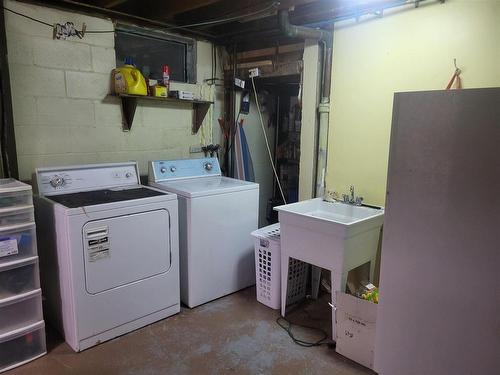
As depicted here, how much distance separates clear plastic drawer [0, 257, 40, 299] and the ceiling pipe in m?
1.98

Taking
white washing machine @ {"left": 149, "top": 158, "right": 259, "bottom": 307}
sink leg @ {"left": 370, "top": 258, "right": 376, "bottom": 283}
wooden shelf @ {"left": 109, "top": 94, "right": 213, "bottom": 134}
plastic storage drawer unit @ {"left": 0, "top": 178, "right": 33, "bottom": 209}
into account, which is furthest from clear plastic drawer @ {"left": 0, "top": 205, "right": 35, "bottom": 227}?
sink leg @ {"left": 370, "top": 258, "right": 376, "bottom": 283}

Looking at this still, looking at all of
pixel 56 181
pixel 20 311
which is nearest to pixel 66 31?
pixel 56 181

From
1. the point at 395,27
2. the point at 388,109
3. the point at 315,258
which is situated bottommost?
the point at 315,258

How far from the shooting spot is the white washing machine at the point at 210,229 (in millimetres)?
2598

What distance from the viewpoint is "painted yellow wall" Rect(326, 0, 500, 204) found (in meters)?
2.06

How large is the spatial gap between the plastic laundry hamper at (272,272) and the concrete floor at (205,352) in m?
0.15

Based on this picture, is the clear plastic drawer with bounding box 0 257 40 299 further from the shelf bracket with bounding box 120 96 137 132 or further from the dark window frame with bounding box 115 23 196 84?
the dark window frame with bounding box 115 23 196 84

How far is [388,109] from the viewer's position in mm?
2473

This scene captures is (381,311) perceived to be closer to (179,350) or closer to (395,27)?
(179,350)

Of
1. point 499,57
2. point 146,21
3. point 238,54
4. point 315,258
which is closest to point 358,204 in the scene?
point 315,258

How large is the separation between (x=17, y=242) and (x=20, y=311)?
418mm

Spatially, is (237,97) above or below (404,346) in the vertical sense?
above

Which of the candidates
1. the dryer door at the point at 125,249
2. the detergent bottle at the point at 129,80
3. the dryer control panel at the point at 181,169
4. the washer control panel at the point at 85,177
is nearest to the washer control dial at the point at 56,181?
the washer control panel at the point at 85,177

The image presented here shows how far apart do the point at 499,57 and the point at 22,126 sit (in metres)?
2.90
